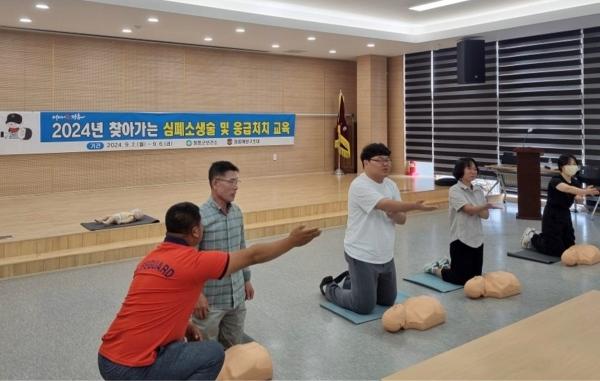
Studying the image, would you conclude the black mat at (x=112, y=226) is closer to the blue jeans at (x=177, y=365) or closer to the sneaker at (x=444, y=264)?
the sneaker at (x=444, y=264)

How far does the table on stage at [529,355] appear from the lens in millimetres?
1872

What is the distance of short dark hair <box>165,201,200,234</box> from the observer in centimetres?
221

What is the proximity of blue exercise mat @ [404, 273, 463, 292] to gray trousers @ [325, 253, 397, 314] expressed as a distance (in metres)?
0.65

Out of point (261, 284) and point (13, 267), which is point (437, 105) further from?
point (13, 267)

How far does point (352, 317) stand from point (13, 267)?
137 inches

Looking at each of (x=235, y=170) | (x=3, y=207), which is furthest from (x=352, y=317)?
(x=3, y=207)

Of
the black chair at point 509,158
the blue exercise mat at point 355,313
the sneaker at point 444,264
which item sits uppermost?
the black chair at point 509,158

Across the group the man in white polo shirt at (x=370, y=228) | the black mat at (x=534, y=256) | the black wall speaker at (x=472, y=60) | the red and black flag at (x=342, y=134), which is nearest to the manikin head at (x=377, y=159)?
the man in white polo shirt at (x=370, y=228)

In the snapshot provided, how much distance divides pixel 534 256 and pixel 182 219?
15.1ft

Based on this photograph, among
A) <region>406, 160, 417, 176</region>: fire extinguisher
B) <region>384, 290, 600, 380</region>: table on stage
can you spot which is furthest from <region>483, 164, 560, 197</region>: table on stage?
<region>384, 290, 600, 380</region>: table on stage

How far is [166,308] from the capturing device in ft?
6.95

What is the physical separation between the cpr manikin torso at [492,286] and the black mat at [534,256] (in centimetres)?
125

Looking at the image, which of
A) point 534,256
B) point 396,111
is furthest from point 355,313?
point 396,111

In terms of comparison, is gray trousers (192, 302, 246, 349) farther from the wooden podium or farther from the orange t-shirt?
the wooden podium
